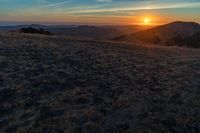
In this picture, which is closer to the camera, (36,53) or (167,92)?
(167,92)

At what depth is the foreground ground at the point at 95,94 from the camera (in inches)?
294

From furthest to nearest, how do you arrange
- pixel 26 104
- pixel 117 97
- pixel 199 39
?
pixel 199 39, pixel 117 97, pixel 26 104

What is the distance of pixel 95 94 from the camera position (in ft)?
31.2

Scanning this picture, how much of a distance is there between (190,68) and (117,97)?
19.5ft

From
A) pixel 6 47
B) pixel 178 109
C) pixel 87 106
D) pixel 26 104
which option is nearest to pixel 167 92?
pixel 178 109

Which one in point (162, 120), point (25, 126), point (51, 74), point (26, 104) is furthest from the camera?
point (51, 74)

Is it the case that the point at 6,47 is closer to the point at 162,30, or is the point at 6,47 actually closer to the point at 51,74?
the point at 51,74

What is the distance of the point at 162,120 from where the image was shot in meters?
7.89

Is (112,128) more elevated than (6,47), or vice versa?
(6,47)

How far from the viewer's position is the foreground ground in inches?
294

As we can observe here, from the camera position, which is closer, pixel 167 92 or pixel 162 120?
pixel 162 120

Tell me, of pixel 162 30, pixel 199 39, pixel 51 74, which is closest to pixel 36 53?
pixel 51 74

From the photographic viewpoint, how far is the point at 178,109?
28.5 ft

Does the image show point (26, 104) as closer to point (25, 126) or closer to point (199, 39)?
point (25, 126)
